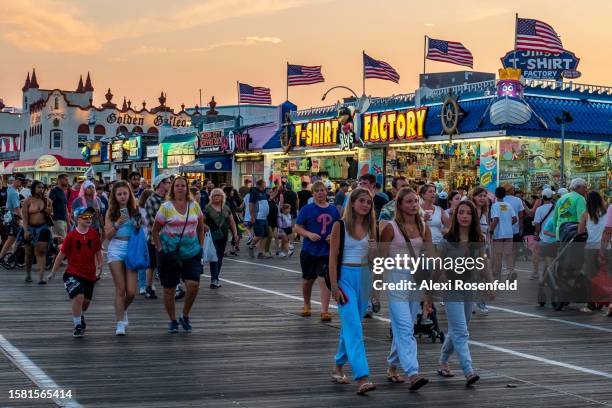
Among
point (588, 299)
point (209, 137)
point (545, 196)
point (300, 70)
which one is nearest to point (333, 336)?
point (588, 299)

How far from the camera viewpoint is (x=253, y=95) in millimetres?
50094

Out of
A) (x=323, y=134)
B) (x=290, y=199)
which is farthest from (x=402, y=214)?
(x=323, y=134)

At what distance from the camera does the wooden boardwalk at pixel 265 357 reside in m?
8.02

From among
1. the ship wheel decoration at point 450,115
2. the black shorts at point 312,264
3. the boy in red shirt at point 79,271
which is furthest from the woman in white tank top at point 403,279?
the ship wheel decoration at point 450,115

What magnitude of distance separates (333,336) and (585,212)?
4983mm

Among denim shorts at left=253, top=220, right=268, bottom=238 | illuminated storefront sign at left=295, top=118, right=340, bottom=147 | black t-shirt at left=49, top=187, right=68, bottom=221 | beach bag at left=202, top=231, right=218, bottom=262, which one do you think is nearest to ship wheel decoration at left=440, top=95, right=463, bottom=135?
illuminated storefront sign at left=295, top=118, right=340, bottom=147

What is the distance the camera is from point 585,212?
14359 millimetres

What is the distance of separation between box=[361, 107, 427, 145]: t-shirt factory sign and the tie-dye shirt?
72.4ft

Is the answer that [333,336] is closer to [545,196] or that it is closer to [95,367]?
[95,367]

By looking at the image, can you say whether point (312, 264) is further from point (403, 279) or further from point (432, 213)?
point (403, 279)

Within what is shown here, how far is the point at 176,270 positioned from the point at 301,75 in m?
32.1

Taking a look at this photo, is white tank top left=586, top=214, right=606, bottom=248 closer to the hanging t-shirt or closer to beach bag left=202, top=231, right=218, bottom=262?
the hanging t-shirt

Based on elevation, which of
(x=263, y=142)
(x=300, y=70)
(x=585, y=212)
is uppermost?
(x=300, y=70)

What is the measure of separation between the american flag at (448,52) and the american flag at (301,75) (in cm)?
917
